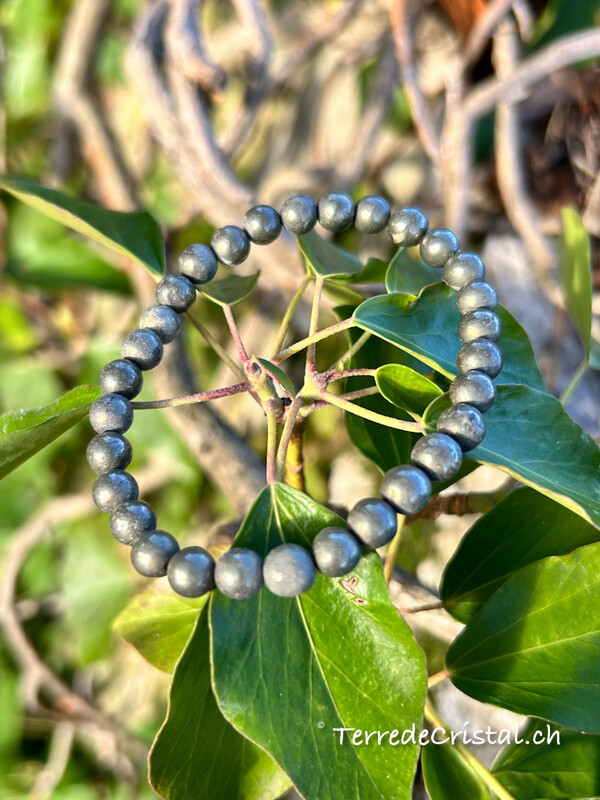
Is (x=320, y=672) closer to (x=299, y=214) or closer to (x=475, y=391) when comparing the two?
(x=475, y=391)

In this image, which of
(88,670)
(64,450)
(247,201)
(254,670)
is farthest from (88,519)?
(254,670)

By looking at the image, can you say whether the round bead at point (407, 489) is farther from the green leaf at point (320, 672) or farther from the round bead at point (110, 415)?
the round bead at point (110, 415)

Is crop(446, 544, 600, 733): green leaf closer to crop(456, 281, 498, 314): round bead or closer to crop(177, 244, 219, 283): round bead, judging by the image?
crop(456, 281, 498, 314): round bead

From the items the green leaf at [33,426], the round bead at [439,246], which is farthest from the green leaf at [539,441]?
the green leaf at [33,426]

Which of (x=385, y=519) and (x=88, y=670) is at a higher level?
(x=385, y=519)

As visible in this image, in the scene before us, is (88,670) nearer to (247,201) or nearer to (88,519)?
(88,519)
